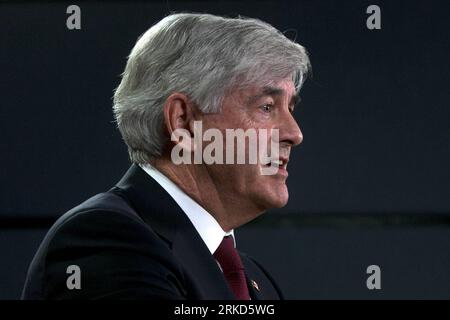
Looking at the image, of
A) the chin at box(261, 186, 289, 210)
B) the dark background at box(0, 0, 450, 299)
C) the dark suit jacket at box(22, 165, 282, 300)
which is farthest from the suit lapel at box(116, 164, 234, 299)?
the dark background at box(0, 0, 450, 299)

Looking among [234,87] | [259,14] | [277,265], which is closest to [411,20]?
[259,14]

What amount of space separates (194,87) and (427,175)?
Answer: 63 cm

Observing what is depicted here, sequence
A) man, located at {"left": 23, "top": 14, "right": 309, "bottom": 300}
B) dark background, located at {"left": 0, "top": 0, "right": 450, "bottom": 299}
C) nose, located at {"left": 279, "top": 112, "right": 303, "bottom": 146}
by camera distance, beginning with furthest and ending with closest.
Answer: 1. dark background, located at {"left": 0, "top": 0, "right": 450, "bottom": 299}
2. nose, located at {"left": 279, "top": 112, "right": 303, "bottom": 146}
3. man, located at {"left": 23, "top": 14, "right": 309, "bottom": 300}

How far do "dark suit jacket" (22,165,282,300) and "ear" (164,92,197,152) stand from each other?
0.23 ft

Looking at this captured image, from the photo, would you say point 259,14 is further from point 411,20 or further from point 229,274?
point 229,274

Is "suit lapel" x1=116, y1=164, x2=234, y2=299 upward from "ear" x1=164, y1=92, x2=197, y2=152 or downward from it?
downward

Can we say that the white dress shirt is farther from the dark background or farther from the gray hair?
the dark background

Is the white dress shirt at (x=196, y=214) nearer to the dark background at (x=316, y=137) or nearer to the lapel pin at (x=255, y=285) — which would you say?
the lapel pin at (x=255, y=285)

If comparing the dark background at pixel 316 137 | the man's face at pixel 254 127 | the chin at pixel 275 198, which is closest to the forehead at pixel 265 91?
the man's face at pixel 254 127

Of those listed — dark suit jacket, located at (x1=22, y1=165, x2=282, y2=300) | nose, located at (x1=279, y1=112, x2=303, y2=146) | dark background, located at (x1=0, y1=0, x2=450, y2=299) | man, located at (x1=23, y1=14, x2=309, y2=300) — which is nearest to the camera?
A: dark suit jacket, located at (x1=22, y1=165, x2=282, y2=300)

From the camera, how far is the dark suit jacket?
2.75 feet

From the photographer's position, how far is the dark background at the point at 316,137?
1485 mm

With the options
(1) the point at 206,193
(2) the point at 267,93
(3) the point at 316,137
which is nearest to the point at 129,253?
(1) the point at 206,193

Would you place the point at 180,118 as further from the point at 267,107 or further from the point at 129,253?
the point at 129,253
